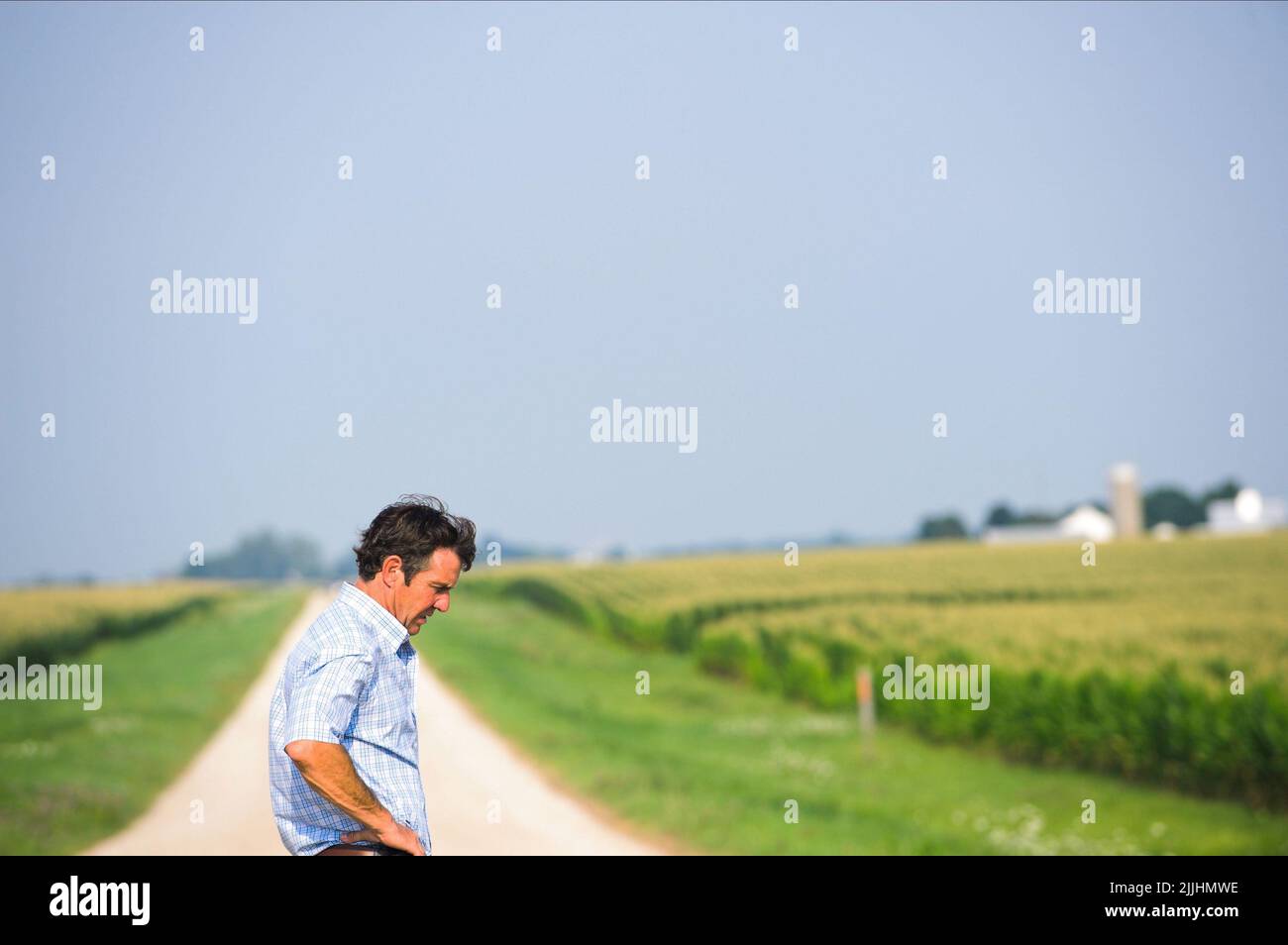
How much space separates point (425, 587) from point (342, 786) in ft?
1.99

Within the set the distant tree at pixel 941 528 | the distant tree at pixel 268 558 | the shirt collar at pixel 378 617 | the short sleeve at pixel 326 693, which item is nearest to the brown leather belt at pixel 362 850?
the short sleeve at pixel 326 693

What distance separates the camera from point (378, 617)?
3721 millimetres

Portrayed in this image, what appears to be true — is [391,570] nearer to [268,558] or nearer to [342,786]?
[342,786]

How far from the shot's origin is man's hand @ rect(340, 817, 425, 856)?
3588 millimetres

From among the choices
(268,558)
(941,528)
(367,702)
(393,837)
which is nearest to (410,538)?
(367,702)

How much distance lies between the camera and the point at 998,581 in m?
36.1

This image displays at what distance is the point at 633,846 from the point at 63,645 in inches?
971

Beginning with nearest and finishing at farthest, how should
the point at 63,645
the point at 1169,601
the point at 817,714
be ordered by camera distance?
the point at 817,714 < the point at 1169,601 < the point at 63,645

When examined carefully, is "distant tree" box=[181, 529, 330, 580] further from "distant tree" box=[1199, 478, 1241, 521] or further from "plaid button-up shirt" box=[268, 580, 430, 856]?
"plaid button-up shirt" box=[268, 580, 430, 856]

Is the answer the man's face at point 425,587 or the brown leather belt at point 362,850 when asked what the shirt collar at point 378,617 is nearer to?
the man's face at point 425,587

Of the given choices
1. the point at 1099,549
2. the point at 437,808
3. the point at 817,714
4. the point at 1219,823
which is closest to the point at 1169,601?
the point at 817,714

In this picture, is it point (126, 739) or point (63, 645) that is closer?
point (126, 739)
